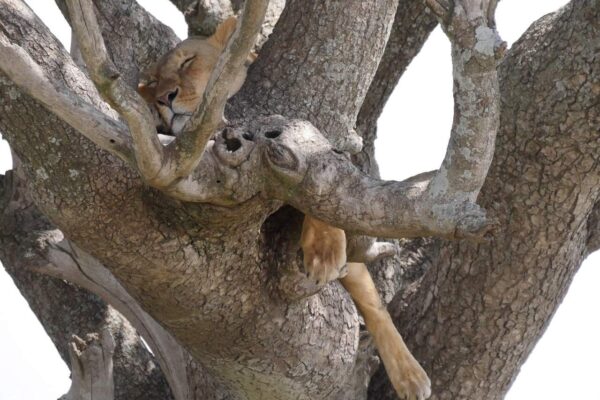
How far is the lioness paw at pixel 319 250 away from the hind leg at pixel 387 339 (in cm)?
62

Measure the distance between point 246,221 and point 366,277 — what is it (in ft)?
3.47

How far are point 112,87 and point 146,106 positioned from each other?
0.10 m

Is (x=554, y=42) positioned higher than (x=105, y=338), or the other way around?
(x=554, y=42)

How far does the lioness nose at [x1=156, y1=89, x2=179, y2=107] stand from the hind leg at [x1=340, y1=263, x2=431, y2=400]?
33.4 inches

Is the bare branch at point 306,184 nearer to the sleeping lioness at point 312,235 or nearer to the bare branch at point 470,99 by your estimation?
the bare branch at point 470,99

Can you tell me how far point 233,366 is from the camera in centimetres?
335

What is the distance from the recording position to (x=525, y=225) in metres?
3.44

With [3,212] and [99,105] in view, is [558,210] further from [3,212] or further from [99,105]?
[3,212]

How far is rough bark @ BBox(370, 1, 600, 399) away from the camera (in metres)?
3.30

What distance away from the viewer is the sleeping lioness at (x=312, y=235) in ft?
10.2

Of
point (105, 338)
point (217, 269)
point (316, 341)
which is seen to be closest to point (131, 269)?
point (217, 269)

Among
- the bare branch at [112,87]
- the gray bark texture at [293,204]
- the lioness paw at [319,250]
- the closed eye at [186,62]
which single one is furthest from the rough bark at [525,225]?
the bare branch at [112,87]

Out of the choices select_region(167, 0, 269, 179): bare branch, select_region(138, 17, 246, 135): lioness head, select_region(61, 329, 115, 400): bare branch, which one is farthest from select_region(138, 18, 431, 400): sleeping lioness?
select_region(61, 329, 115, 400): bare branch

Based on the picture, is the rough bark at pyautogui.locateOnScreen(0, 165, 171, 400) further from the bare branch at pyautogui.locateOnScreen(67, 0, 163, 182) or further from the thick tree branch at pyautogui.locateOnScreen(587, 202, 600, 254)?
the bare branch at pyautogui.locateOnScreen(67, 0, 163, 182)
